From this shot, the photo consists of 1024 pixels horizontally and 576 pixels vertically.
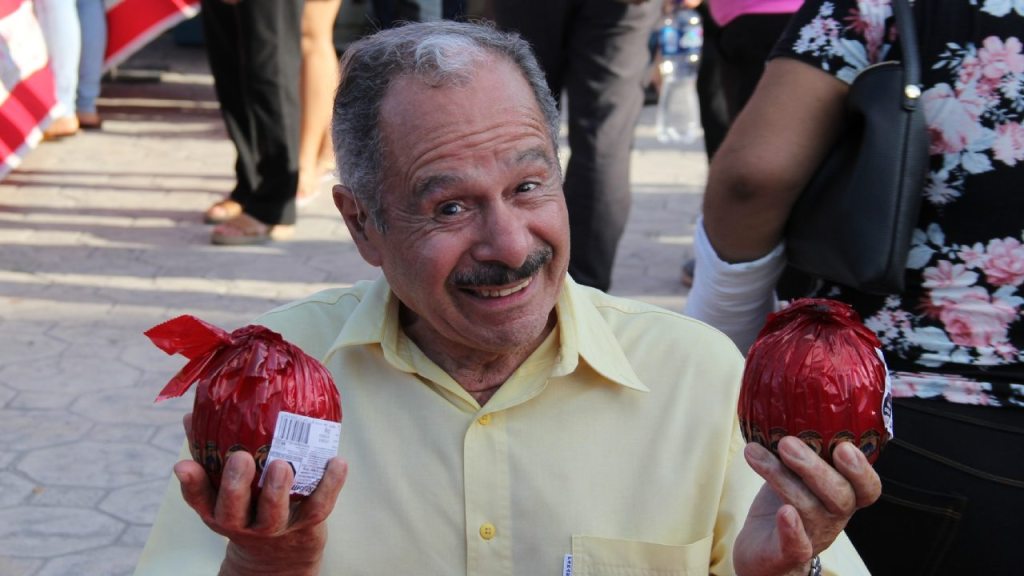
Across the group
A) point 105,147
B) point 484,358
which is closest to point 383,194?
point 484,358

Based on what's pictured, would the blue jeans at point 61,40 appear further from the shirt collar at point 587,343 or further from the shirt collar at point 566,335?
the shirt collar at point 587,343

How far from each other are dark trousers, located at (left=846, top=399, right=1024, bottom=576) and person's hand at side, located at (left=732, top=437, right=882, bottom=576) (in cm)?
65

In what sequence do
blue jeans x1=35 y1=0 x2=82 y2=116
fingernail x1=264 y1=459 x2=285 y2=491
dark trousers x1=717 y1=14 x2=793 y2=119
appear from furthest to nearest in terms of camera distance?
blue jeans x1=35 y1=0 x2=82 y2=116
dark trousers x1=717 y1=14 x2=793 y2=119
fingernail x1=264 y1=459 x2=285 y2=491

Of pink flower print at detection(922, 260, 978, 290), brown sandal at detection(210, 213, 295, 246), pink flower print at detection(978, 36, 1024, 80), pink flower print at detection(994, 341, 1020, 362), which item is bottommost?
brown sandal at detection(210, 213, 295, 246)

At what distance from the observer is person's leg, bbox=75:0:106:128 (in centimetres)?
805

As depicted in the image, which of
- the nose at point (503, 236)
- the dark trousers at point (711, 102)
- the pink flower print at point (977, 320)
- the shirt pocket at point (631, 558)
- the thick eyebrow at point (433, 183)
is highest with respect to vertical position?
the thick eyebrow at point (433, 183)

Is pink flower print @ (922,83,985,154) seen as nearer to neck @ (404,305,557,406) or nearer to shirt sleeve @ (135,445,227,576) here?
neck @ (404,305,557,406)

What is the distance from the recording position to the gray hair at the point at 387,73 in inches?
81.4

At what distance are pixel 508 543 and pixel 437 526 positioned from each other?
0.12 metres

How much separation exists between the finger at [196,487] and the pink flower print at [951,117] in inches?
56.5

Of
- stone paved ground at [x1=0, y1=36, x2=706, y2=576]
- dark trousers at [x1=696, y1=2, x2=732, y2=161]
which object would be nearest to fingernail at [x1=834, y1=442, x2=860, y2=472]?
stone paved ground at [x1=0, y1=36, x2=706, y2=576]

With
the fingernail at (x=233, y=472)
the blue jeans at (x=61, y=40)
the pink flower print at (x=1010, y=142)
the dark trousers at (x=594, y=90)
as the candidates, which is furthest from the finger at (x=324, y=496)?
the blue jeans at (x=61, y=40)

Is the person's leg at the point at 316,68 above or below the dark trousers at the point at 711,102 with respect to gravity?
below

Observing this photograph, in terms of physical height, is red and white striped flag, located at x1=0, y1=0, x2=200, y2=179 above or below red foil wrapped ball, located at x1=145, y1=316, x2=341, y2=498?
below
